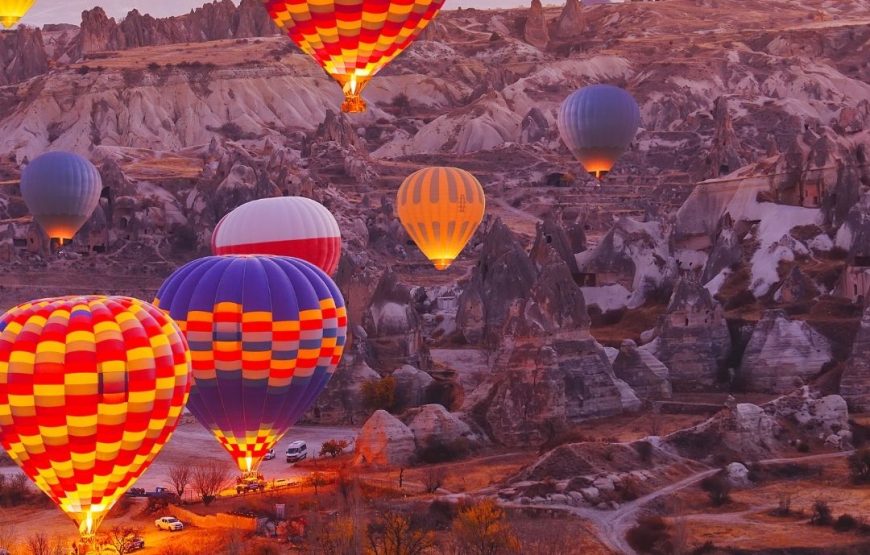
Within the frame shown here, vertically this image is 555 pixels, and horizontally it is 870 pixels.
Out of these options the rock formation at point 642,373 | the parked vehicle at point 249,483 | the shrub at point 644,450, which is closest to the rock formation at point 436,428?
the parked vehicle at point 249,483

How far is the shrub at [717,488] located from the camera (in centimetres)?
3059

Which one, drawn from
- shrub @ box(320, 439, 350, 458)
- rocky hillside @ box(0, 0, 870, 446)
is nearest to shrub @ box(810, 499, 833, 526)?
rocky hillside @ box(0, 0, 870, 446)

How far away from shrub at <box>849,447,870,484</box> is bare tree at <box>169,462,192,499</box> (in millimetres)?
13517

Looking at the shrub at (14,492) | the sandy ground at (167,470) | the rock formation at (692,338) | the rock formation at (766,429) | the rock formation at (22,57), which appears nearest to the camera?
the sandy ground at (167,470)

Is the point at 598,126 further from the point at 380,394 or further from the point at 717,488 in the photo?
the point at 717,488

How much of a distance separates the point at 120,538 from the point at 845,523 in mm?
12819

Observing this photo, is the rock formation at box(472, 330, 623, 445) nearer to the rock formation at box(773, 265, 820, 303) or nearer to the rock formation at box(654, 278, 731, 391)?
the rock formation at box(654, 278, 731, 391)

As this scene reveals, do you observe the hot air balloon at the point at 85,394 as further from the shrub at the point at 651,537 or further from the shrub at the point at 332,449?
the shrub at the point at 332,449

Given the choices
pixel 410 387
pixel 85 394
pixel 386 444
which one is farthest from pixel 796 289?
pixel 85 394

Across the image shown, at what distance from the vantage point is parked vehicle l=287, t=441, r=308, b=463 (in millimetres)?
36750

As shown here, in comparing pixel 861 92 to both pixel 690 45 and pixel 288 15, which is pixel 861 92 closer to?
pixel 690 45

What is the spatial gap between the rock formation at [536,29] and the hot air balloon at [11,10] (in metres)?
111

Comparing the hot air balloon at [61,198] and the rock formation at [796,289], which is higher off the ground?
the hot air balloon at [61,198]

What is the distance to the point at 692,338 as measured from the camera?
139 feet
